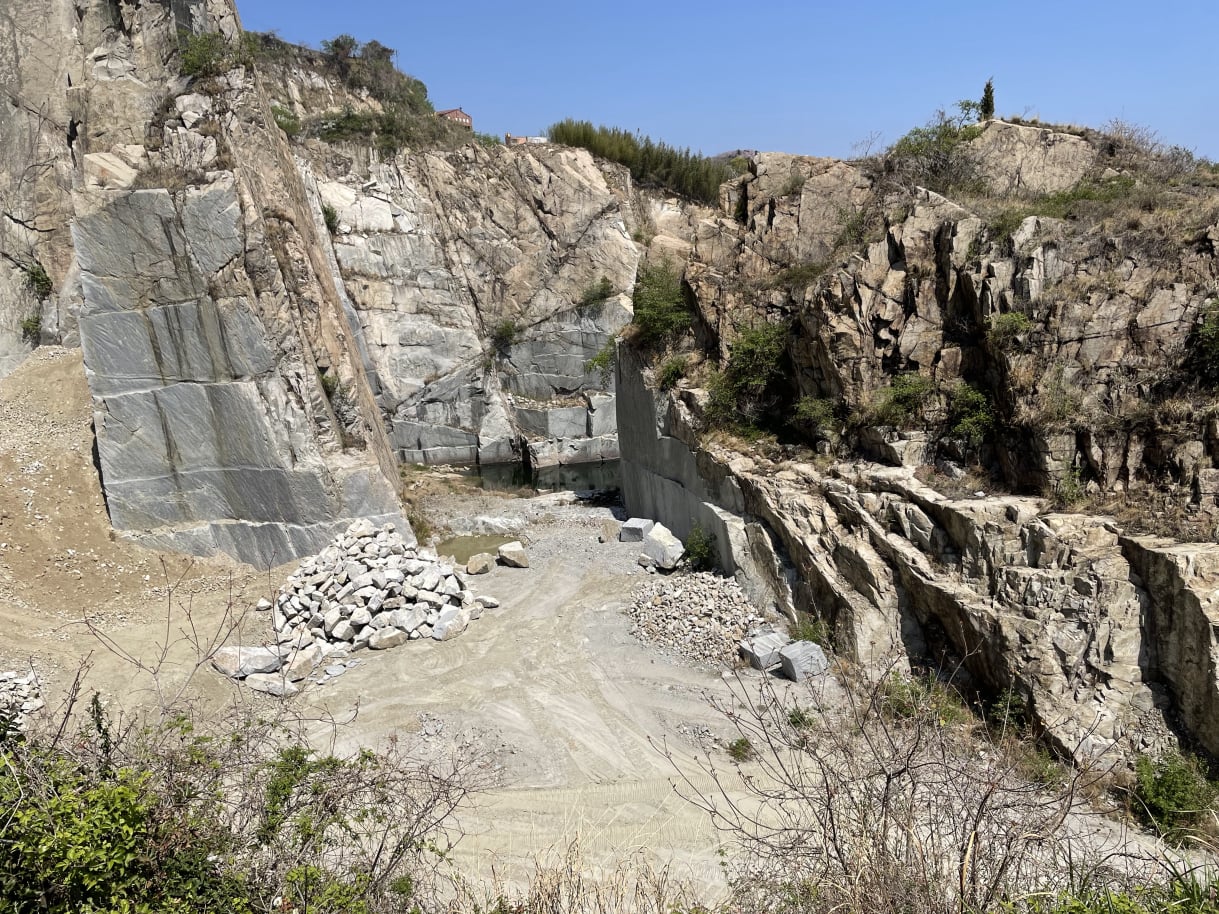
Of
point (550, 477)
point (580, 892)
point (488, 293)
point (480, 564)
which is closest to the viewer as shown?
point (580, 892)

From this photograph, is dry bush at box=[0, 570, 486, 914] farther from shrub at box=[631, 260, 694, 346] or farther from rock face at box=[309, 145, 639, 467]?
rock face at box=[309, 145, 639, 467]

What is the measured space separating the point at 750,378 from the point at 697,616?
14.9 feet

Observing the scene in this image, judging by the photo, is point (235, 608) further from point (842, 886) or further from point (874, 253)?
point (874, 253)

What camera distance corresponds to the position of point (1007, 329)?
9.20 metres

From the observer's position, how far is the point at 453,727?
8.62 m

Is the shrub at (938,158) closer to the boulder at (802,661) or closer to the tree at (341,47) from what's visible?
the boulder at (802,661)

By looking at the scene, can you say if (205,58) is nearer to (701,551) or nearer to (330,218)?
(701,551)

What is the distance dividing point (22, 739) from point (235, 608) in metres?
7.27

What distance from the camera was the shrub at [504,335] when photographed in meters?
32.0

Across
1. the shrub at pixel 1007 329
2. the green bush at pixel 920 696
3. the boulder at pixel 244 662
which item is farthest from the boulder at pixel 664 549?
the boulder at pixel 244 662

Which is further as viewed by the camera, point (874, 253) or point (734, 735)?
point (874, 253)

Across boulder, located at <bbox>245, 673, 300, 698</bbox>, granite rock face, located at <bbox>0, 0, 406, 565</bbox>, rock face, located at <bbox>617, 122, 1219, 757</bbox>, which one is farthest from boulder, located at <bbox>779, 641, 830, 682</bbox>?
granite rock face, located at <bbox>0, 0, 406, 565</bbox>

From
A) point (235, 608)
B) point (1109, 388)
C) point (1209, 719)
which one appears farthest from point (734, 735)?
point (235, 608)

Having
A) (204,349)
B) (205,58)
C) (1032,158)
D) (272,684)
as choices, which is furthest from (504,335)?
(272,684)
